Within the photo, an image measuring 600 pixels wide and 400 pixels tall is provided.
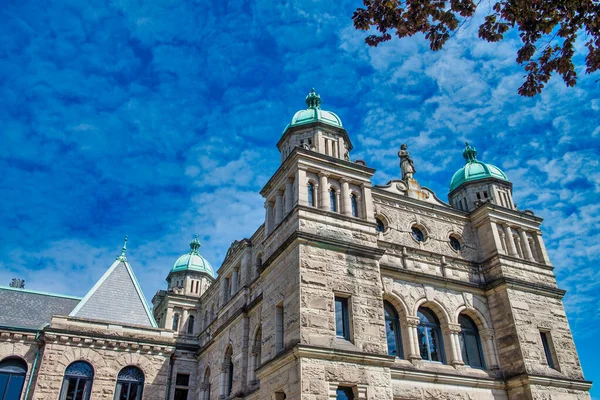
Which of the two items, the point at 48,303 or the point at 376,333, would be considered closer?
the point at 376,333

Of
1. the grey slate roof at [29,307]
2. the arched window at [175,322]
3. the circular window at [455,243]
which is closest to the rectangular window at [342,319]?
the circular window at [455,243]

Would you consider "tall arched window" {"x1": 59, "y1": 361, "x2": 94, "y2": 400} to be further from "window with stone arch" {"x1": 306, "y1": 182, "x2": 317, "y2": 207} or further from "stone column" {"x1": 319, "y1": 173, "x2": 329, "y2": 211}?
"stone column" {"x1": 319, "y1": 173, "x2": 329, "y2": 211}

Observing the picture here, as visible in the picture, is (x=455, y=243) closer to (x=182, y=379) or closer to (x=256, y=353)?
(x=256, y=353)

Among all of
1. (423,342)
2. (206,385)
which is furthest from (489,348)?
(206,385)

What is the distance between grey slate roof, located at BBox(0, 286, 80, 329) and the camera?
2539cm

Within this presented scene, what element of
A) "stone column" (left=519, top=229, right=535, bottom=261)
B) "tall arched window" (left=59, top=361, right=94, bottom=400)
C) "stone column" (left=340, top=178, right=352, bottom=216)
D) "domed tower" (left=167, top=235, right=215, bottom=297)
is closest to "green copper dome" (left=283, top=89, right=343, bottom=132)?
"stone column" (left=340, top=178, right=352, bottom=216)

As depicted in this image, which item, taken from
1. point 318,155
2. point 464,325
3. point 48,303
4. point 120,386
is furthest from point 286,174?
point 48,303

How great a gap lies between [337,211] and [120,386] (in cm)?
1525

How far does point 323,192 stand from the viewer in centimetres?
1880

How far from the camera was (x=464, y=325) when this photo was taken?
68.5 feet

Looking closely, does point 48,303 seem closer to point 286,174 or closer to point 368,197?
point 286,174

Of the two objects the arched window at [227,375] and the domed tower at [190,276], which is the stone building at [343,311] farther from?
the domed tower at [190,276]

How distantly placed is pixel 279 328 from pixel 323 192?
212 inches

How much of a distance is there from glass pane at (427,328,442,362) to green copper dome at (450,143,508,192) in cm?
929
